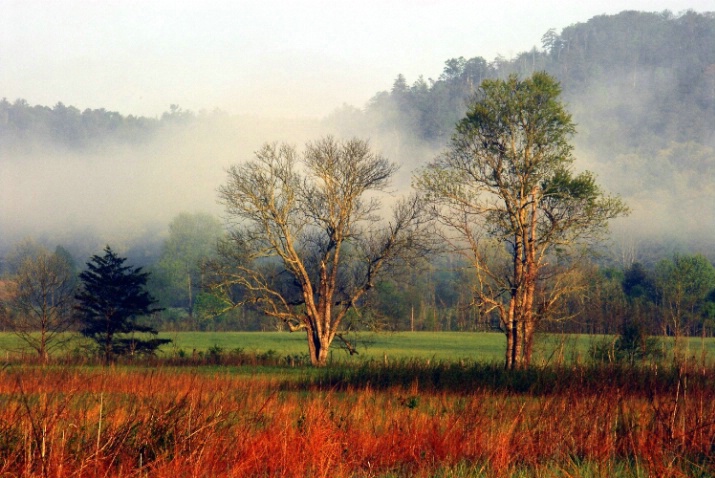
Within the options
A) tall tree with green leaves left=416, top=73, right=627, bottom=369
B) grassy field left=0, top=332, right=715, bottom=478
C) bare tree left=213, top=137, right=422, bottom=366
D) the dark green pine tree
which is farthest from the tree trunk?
grassy field left=0, top=332, right=715, bottom=478

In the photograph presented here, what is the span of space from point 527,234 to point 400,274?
10.1 m

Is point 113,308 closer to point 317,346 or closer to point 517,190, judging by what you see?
point 317,346

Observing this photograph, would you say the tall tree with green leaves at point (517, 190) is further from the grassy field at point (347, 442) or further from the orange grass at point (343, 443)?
the orange grass at point (343, 443)

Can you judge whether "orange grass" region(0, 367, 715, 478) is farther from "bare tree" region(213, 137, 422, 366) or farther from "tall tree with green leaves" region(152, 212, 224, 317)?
"tall tree with green leaves" region(152, 212, 224, 317)

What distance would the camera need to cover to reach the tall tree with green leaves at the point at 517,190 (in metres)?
31.8

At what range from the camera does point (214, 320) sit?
318ft

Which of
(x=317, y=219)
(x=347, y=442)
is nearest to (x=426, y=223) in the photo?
(x=317, y=219)

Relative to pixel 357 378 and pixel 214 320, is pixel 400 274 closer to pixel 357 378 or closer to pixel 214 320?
pixel 357 378

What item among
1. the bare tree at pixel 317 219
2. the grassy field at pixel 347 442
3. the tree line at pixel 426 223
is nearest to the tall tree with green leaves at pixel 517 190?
the tree line at pixel 426 223

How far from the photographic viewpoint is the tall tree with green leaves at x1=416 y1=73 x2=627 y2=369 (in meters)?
31.8

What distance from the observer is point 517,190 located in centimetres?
3238

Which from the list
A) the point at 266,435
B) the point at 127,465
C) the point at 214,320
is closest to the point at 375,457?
the point at 266,435

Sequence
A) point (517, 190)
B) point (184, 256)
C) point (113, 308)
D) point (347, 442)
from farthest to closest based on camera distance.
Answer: point (184, 256)
point (113, 308)
point (517, 190)
point (347, 442)

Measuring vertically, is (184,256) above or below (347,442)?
above
